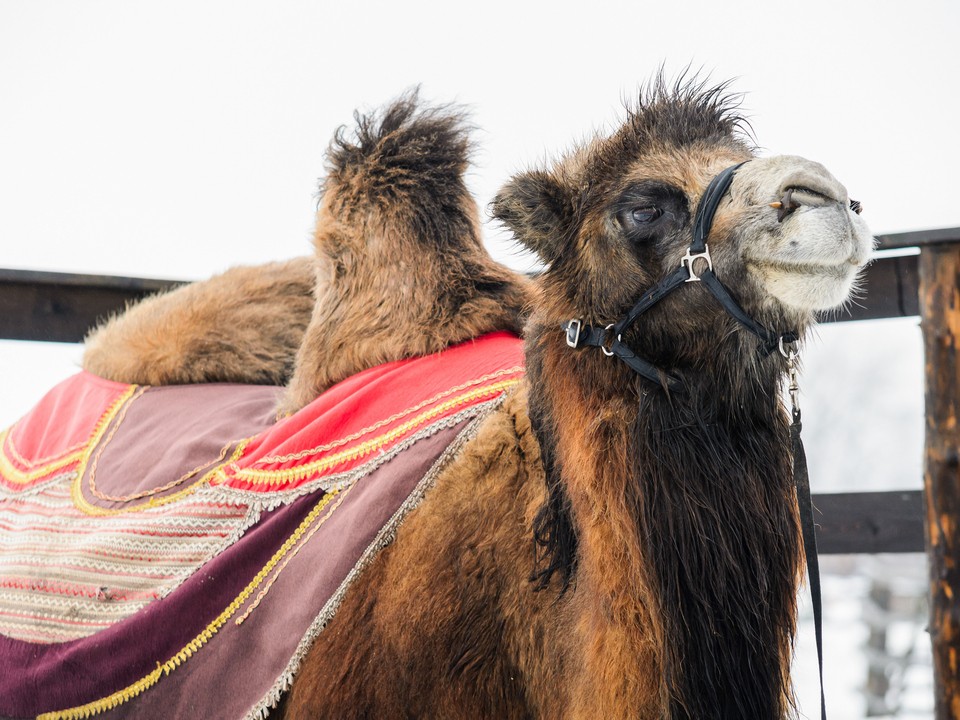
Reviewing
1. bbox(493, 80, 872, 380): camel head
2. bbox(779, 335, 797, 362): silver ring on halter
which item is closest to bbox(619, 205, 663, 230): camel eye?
bbox(493, 80, 872, 380): camel head

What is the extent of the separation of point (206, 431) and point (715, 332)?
Answer: 1828 mm

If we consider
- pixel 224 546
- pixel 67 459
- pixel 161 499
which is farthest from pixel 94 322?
pixel 224 546

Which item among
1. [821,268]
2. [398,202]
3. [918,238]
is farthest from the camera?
[918,238]

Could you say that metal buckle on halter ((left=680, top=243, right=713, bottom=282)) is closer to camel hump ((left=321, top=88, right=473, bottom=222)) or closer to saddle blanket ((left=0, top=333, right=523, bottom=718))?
saddle blanket ((left=0, top=333, right=523, bottom=718))

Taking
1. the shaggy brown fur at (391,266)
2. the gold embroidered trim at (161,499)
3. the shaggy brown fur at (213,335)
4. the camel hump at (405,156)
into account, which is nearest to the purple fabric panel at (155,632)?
the gold embroidered trim at (161,499)

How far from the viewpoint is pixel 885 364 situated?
2250cm

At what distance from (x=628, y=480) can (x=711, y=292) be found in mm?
453

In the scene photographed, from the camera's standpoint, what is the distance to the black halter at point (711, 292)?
6.68 feet

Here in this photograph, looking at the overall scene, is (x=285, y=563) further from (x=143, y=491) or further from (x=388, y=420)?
(x=143, y=491)

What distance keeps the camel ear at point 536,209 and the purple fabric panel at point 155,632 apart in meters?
0.92

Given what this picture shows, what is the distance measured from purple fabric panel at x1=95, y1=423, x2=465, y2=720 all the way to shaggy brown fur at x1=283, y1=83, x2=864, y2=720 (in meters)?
0.07

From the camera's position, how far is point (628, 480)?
2105 mm

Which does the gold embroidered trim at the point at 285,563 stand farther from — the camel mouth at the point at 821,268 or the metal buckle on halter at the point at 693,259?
the camel mouth at the point at 821,268

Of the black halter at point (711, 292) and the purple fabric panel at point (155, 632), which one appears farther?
the purple fabric panel at point (155, 632)
